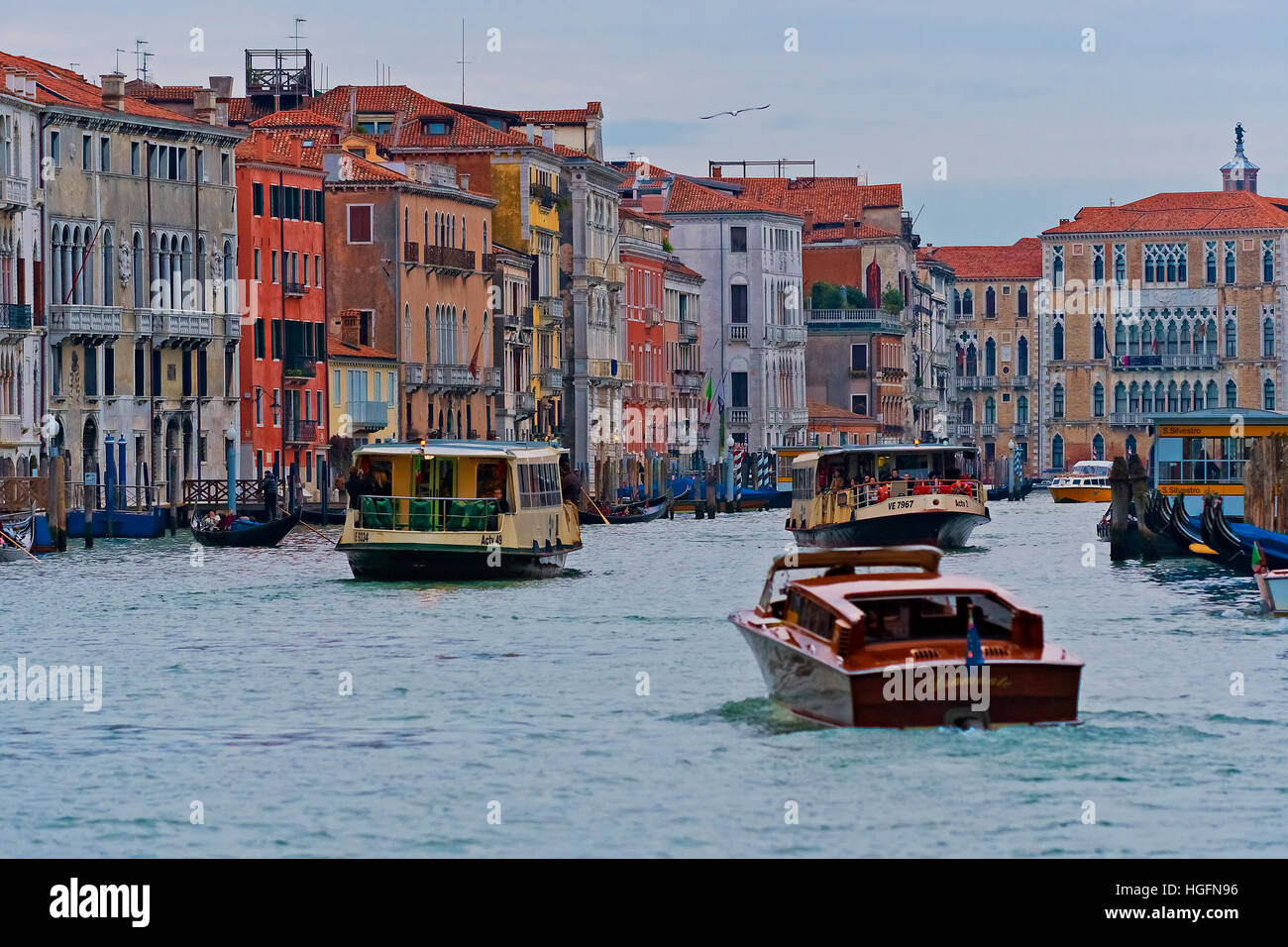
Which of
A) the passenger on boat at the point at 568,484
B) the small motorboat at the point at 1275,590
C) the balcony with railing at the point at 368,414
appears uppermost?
the balcony with railing at the point at 368,414

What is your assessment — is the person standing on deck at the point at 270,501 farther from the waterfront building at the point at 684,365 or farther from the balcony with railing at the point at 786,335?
the balcony with railing at the point at 786,335

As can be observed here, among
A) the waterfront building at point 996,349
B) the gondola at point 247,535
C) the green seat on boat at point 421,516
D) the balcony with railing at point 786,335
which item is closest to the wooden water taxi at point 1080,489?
the balcony with railing at point 786,335

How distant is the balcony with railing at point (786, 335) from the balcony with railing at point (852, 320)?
18.5 ft

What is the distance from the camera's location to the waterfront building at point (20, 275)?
53.3m

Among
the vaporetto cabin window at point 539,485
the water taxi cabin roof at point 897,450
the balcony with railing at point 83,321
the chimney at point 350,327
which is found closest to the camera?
the vaporetto cabin window at point 539,485

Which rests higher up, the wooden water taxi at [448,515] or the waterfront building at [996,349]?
the waterfront building at [996,349]

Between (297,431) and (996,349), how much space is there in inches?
2747

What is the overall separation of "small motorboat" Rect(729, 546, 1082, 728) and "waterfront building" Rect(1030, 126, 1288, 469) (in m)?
103

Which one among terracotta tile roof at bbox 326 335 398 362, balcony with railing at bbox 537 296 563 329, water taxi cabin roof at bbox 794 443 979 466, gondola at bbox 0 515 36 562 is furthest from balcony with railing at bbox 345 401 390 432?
gondola at bbox 0 515 36 562

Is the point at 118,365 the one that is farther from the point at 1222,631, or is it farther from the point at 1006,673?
the point at 1006,673
